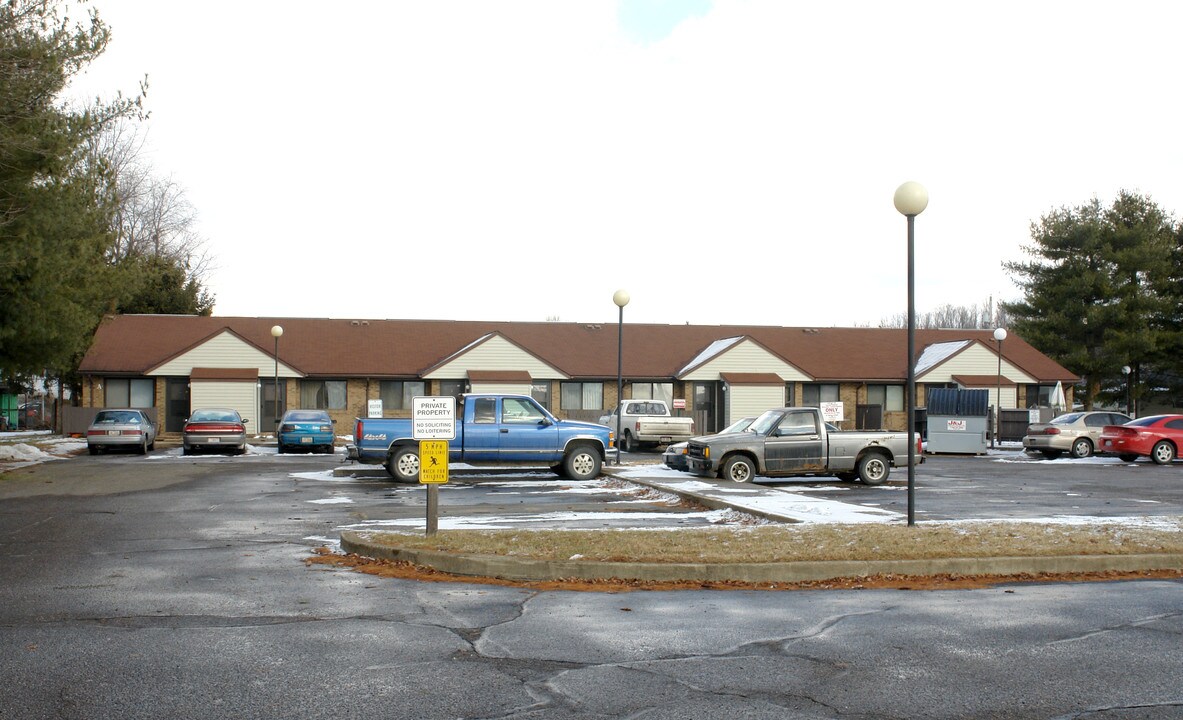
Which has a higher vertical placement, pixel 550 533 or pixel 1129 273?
pixel 1129 273

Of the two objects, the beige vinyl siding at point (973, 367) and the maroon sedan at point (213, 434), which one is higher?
the beige vinyl siding at point (973, 367)

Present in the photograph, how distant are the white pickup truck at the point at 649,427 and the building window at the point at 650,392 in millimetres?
9040

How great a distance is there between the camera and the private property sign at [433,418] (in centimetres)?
1194

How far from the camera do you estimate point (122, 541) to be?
12297mm

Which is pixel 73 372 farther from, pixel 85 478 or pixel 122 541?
pixel 122 541

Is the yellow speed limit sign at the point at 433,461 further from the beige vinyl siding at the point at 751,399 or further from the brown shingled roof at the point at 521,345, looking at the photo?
the beige vinyl siding at the point at 751,399

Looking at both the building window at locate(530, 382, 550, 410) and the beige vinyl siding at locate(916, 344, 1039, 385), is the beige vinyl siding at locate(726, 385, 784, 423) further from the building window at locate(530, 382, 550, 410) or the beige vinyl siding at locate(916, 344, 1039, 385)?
the building window at locate(530, 382, 550, 410)

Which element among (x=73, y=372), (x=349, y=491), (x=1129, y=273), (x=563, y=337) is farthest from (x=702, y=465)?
(x=1129, y=273)

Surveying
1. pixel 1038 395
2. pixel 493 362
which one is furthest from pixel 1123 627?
pixel 1038 395

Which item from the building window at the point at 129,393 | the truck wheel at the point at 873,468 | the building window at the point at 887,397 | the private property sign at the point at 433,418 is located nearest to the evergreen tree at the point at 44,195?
the private property sign at the point at 433,418

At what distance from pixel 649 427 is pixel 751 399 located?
10492mm

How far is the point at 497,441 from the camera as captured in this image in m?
21.4

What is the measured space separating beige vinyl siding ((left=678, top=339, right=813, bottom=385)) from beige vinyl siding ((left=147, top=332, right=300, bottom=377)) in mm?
17153

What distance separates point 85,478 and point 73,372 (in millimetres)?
30687
